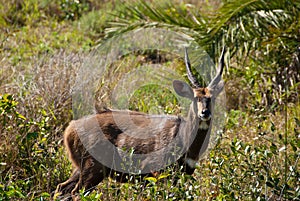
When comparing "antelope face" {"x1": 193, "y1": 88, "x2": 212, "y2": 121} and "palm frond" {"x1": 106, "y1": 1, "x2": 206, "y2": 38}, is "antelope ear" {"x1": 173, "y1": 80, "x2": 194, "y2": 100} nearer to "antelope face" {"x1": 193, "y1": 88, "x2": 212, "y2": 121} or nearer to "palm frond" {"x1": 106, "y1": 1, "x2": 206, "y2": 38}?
"antelope face" {"x1": 193, "y1": 88, "x2": 212, "y2": 121}

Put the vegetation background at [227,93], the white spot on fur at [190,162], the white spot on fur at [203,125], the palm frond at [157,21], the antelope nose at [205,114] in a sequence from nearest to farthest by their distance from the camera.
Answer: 1. the vegetation background at [227,93]
2. the antelope nose at [205,114]
3. the white spot on fur at [190,162]
4. the white spot on fur at [203,125]
5. the palm frond at [157,21]

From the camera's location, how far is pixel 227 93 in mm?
8383

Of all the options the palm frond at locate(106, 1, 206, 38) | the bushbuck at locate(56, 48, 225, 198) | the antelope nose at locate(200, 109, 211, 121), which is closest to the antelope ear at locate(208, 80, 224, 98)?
the bushbuck at locate(56, 48, 225, 198)

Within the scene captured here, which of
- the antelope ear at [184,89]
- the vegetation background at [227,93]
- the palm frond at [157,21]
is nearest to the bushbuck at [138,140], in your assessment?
the antelope ear at [184,89]

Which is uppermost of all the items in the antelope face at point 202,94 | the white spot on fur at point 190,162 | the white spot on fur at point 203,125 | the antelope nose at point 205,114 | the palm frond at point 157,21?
the palm frond at point 157,21

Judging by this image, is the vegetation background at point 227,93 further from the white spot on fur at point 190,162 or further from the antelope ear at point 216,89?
the antelope ear at point 216,89

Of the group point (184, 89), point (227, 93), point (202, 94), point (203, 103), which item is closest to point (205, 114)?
point (203, 103)

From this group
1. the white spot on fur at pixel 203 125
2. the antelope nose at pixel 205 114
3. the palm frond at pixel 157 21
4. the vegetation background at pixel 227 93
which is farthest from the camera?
the palm frond at pixel 157 21

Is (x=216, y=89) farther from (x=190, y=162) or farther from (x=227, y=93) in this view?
(x=227, y=93)

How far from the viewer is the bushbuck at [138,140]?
5875 millimetres

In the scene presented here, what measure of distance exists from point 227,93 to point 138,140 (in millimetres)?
2630

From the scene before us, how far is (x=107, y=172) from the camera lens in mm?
5945

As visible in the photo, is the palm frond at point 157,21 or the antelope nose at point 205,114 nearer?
the antelope nose at point 205,114

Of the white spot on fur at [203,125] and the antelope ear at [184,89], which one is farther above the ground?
the antelope ear at [184,89]
